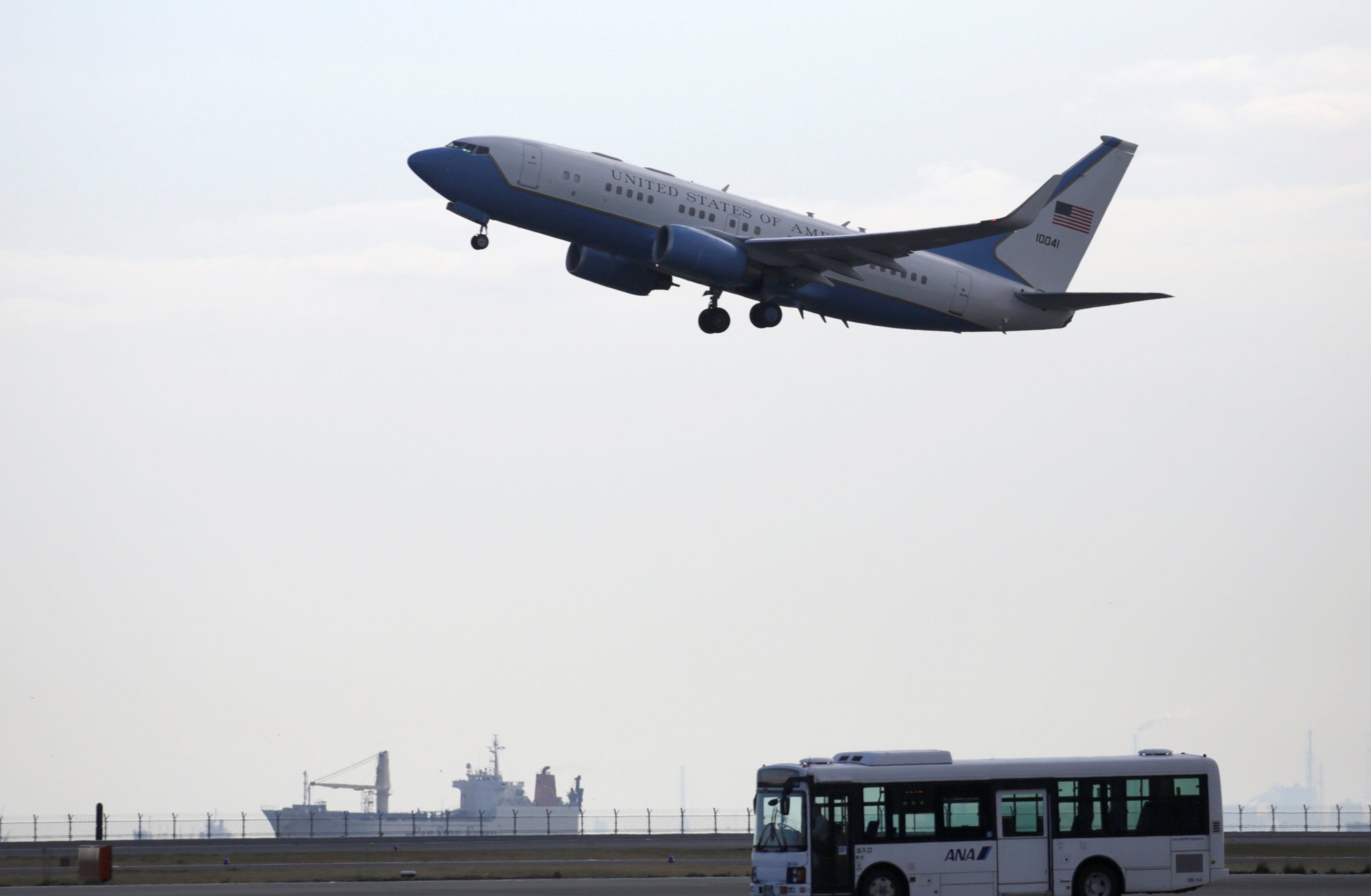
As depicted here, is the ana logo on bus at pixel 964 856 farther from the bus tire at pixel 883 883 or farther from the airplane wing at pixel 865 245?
the airplane wing at pixel 865 245

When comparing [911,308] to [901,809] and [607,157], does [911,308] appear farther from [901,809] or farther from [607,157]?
[901,809]

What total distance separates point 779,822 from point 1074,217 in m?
41.6

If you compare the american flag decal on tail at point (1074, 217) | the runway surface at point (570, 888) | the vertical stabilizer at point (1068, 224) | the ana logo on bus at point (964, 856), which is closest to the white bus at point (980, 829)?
the ana logo on bus at point (964, 856)

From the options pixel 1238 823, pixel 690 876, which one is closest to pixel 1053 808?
pixel 690 876

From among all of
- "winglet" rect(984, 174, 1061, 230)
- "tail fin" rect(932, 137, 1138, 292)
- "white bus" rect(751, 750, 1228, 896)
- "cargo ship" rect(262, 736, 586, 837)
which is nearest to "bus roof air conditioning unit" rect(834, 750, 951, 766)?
"white bus" rect(751, 750, 1228, 896)

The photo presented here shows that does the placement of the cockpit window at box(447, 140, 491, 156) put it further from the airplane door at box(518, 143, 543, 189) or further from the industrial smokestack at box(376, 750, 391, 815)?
the industrial smokestack at box(376, 750, 391, 815)

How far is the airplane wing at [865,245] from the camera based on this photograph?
48969mm

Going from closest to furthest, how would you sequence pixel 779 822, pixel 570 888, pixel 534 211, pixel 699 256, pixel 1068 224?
pixel 779 822, pixel 570 888, pixel 534 211, pixel 699 256, pixel 1068 224

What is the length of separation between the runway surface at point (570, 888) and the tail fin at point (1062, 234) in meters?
26.0

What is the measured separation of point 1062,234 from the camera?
6512 centimetres

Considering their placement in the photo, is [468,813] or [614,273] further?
[468,813]

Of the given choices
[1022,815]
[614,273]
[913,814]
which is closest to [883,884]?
[913,814]

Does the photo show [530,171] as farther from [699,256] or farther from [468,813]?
[468,813]

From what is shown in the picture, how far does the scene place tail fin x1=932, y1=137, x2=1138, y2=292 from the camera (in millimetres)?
60469
